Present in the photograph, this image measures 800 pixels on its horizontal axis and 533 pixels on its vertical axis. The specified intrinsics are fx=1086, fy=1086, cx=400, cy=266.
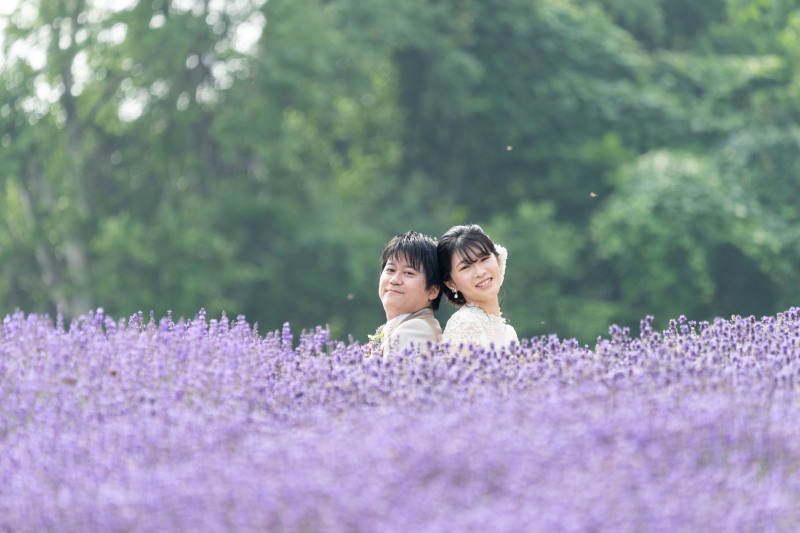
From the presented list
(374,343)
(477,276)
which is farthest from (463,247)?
(374,343)

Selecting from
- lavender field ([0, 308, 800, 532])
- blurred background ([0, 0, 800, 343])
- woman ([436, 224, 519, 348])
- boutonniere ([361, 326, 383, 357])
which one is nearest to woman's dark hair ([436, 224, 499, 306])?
woman ([436, 224, 519, 348])

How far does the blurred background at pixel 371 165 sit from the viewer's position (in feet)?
58.9

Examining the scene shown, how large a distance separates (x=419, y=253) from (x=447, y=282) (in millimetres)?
267

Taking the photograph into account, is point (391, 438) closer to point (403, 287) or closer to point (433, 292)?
point (403, 287)

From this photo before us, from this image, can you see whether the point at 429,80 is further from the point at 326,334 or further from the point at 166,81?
the point at 326,334

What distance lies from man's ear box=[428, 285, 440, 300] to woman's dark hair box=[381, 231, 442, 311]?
0.08ft

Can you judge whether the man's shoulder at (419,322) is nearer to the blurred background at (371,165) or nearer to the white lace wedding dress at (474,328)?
the white lace wedding dress at (474,328)

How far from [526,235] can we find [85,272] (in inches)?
300

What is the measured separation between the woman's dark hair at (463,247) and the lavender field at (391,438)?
3.28 ft

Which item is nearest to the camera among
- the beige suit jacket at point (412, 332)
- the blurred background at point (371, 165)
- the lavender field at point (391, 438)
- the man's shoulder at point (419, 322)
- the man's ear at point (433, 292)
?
the lavender field at point (391, 438)

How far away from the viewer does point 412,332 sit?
527cm

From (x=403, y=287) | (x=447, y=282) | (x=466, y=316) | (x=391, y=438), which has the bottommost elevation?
(x=391, y=438)

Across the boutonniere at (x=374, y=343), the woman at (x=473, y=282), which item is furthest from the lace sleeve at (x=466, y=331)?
the boutonniere at (x=374, y=343)

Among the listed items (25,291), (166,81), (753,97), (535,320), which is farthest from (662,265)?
(25,291)
